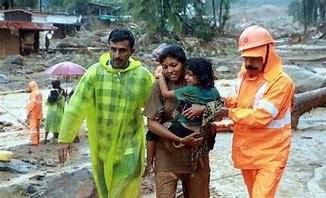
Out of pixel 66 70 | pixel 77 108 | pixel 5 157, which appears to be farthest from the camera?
pixel 66 70

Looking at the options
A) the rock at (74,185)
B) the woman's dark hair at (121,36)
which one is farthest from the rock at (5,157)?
the woman's dark hair at (121,36)

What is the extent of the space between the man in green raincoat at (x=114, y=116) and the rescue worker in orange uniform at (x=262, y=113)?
0.79m

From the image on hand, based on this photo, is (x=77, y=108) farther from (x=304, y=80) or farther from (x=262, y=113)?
(x=304, y=80)

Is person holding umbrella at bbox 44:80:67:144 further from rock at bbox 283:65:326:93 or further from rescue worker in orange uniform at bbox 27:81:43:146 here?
rock at bbox 283:65:326:93

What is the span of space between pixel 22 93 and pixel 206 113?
59.6 feet

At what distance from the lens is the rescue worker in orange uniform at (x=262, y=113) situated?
395 centimetres

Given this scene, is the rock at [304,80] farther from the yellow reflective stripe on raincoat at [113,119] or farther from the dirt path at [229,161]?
the yellow reflective stripe on raincoat at [113,119]

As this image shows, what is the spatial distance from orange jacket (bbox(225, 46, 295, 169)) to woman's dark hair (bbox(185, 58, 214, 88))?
0.26 metres

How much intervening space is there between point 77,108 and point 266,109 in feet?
4.45

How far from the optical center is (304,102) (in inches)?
419

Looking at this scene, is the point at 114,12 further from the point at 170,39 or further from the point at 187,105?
the point at 187,105

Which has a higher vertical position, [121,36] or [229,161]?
[121,36]

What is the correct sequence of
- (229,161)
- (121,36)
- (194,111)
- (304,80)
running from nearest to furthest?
(194,111)
(121,36)
(229,161)
(304,80)

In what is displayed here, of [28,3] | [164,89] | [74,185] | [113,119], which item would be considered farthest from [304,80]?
Result: [28,3]
